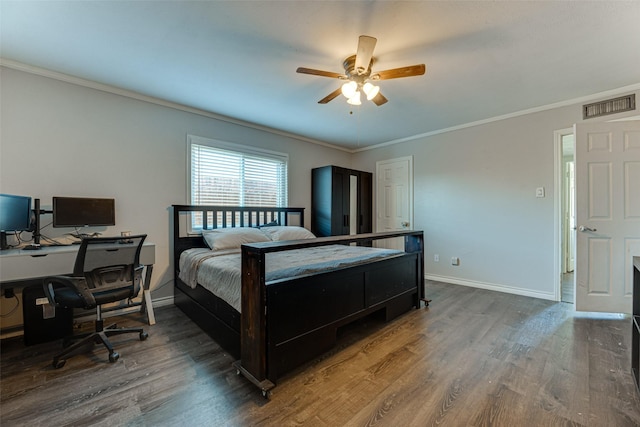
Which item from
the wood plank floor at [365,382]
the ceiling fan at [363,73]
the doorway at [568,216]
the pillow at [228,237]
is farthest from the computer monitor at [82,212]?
the doorway at [568,216]

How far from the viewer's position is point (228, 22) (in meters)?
1.88

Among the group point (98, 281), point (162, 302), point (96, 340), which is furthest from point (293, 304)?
point (162, 302)

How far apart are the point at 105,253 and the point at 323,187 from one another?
3204mm

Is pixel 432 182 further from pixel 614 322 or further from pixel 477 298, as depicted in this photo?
pixel 614 322

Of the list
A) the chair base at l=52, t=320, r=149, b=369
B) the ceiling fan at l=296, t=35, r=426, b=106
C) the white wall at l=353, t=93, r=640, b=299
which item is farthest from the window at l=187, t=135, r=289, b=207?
the white wall at l=353, t=93, r=640, b=299

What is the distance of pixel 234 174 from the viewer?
3824mm

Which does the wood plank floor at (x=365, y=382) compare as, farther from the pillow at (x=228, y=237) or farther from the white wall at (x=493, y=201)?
the white wall at (x=493, y=201)

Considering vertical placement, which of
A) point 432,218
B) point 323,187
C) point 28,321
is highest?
point 323,187

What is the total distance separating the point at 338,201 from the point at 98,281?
11.2 feet

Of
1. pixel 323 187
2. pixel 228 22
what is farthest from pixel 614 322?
pixel 228 22

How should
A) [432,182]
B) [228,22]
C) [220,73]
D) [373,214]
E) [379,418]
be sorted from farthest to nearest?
[373,214]
[432,182]
[220,73]
[228,22]
[379,418]

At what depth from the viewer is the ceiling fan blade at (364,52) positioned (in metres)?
1.73

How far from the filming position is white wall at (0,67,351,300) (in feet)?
7.84

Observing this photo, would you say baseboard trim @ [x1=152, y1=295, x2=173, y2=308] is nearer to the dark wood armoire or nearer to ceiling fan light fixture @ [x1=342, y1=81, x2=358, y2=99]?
the dark wood armoire
